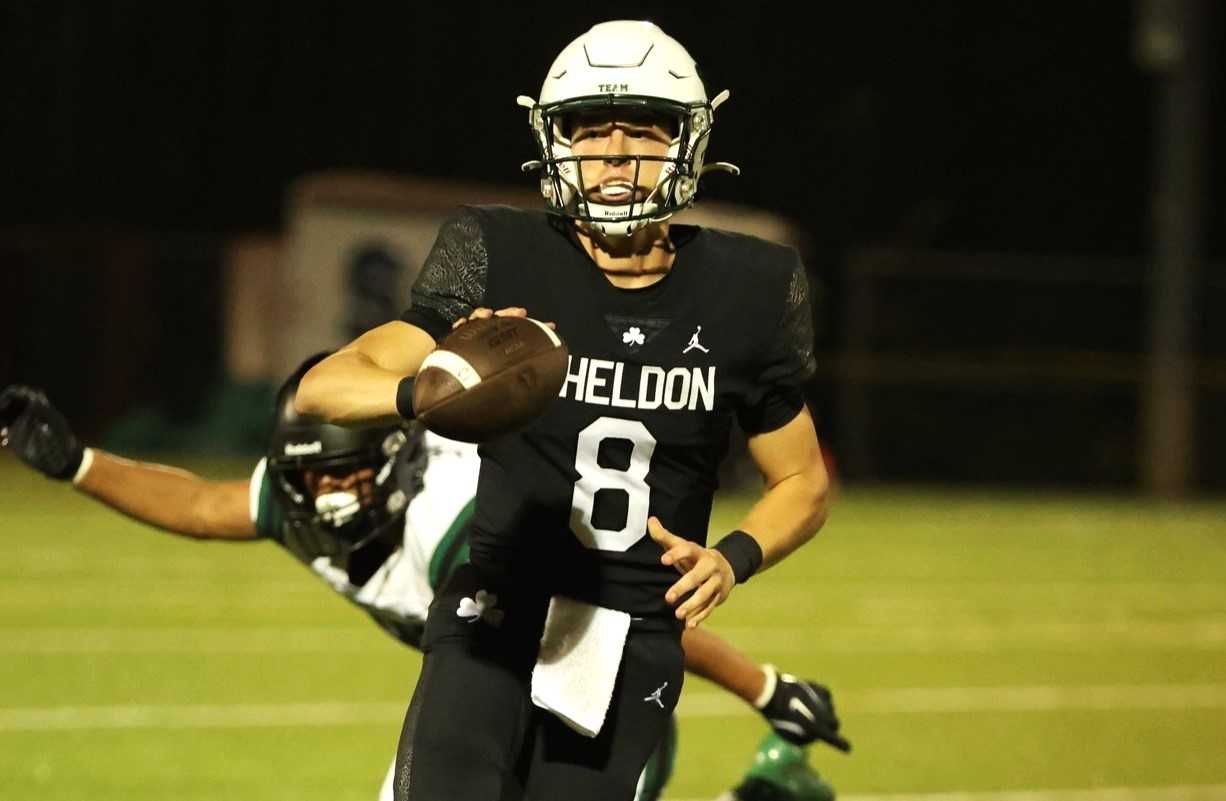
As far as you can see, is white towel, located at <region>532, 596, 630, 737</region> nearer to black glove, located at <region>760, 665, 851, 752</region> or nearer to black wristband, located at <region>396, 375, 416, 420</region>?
black wristband, located at <region>396, 375, 416, 420</region>

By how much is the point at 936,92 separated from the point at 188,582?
13834 mm

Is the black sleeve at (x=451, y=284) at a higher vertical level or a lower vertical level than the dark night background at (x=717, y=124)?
higher

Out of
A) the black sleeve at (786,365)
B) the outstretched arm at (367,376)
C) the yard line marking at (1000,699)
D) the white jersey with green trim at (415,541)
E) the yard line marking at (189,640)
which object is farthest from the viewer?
the yard line marking at (189,640)

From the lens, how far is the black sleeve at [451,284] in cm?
294

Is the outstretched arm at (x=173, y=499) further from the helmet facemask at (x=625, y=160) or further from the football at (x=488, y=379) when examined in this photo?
the football at (x=488, y=379)

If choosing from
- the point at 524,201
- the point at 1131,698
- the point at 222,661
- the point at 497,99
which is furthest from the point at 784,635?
the point at 497,99

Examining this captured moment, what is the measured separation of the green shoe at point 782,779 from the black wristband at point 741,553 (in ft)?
4.15

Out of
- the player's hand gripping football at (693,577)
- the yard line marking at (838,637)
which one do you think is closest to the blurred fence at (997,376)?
the yard line marking at (838,637)

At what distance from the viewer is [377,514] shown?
3939 mm

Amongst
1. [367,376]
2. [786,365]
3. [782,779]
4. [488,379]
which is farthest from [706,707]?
[488,379]

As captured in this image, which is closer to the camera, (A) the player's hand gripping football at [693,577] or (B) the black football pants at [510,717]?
(A) the player's hand gripping football at [693,577]

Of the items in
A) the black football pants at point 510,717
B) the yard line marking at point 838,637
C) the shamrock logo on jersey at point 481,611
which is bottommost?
the yard line marking at point 838,637

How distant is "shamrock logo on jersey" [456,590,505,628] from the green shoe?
4.37 feet

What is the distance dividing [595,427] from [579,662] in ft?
1.17
